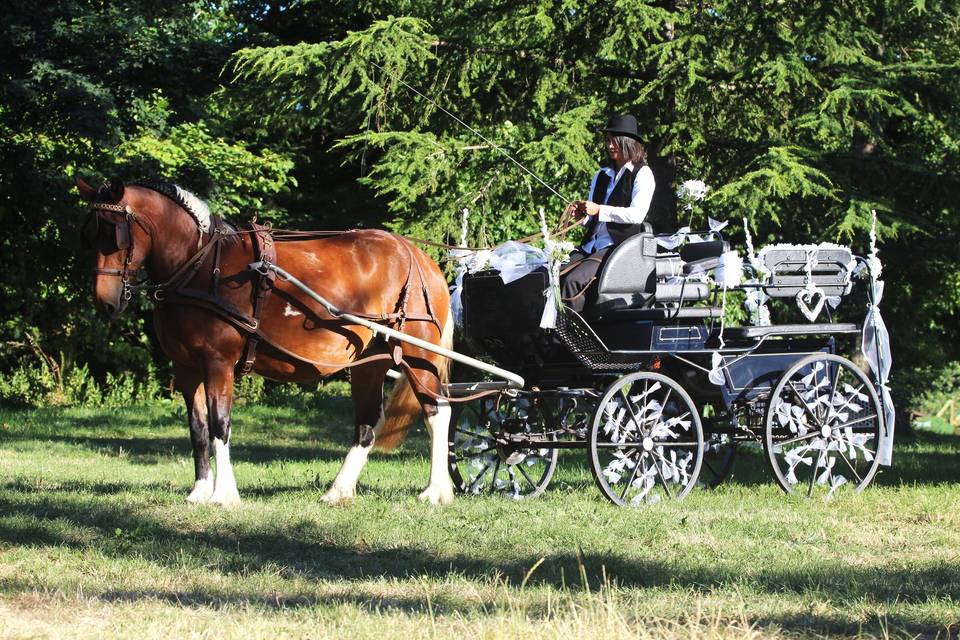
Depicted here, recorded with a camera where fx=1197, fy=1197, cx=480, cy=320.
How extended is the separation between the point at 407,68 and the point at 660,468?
6098 millimetres

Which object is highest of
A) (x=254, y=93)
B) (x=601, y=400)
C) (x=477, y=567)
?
(x=254, y=93)

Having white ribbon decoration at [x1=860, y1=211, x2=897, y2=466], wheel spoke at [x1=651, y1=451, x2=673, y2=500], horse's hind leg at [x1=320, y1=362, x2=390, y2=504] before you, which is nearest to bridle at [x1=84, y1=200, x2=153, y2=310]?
horse's hind leg at [x1=320, y1=362, x2=390, y2=504]

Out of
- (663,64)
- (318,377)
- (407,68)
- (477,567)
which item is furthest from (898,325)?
(477,567)

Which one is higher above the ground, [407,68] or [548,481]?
[407,68]

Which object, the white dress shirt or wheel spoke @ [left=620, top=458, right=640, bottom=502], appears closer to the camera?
wheel spoke @ [left=620, top=458, right=640, bottom=502]

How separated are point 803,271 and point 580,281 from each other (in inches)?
79.4

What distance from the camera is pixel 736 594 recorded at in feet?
18.1

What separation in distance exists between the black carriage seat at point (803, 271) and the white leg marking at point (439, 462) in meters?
2.68

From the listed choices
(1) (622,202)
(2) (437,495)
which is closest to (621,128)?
(1) (622,202)

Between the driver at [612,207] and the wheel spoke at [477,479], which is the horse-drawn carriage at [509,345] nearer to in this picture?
the wheel spoke at [477,479]

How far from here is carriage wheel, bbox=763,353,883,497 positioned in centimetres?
902

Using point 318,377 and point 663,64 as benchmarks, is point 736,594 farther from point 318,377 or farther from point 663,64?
point 663,64

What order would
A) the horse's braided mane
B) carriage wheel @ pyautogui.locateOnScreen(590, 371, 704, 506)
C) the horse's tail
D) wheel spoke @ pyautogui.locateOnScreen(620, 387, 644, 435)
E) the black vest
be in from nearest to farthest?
1. the horse's braided mane
2. carriage wheel @ pyautogui.locateOnScreen(590, 371, 704, 506)
3. wheel spoke @ pyautogui.locateOnScreen(620, 387, 644, 435)
4. the black vest
5. the horse's tail

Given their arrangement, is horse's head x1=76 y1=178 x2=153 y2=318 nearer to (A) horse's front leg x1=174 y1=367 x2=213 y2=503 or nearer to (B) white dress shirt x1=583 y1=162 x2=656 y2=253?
(A) horse's front leg x1=174 y1=367 x2=213 y2=503
